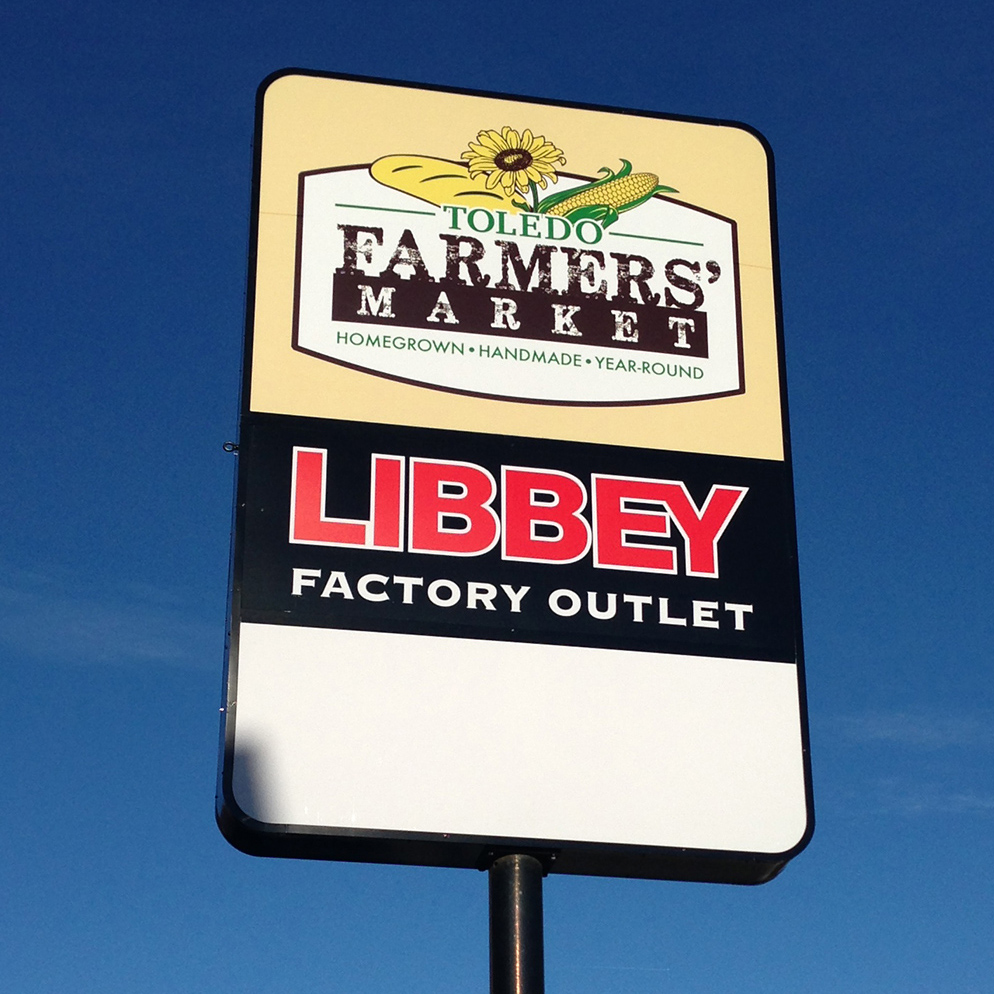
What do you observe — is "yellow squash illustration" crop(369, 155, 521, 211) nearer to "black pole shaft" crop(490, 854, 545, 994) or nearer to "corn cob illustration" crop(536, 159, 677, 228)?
"corn cob illustration" crop(536, 159, 677, 228)

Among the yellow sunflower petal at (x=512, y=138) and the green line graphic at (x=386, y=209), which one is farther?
the yellow sunflower petal at (x=512, y=138)

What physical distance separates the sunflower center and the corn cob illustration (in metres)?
0.25

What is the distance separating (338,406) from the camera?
31.6 ft

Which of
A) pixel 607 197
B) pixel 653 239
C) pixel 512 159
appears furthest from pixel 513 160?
pixel 653 239

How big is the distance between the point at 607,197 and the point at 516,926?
13.2 feet

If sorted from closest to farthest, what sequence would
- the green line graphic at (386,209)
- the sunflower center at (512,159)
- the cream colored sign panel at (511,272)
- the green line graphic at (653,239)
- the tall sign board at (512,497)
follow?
the tall sign board at (512,497) → the cream colored sign panel at (511,272) → the green line graphic at (386,209) → the green line graphic at (653,239) → the sunflower center at (512,159)

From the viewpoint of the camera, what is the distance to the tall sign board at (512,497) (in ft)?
29.0

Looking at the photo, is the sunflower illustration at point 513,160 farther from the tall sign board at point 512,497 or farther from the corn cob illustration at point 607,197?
the corn cob illustration at point 607,197

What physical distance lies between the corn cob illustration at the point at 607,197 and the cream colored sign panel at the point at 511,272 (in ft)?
0.04

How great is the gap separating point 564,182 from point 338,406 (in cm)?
194

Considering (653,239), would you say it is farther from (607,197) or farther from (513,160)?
(513,160)

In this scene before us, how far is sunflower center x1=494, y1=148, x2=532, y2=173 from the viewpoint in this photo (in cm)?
1054

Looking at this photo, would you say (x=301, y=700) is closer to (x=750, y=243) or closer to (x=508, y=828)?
(x=508, y=828)

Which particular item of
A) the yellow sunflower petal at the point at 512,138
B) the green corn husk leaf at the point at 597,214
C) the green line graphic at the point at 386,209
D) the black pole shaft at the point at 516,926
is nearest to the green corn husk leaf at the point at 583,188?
the green corn husk leaf at the point at 597,214
